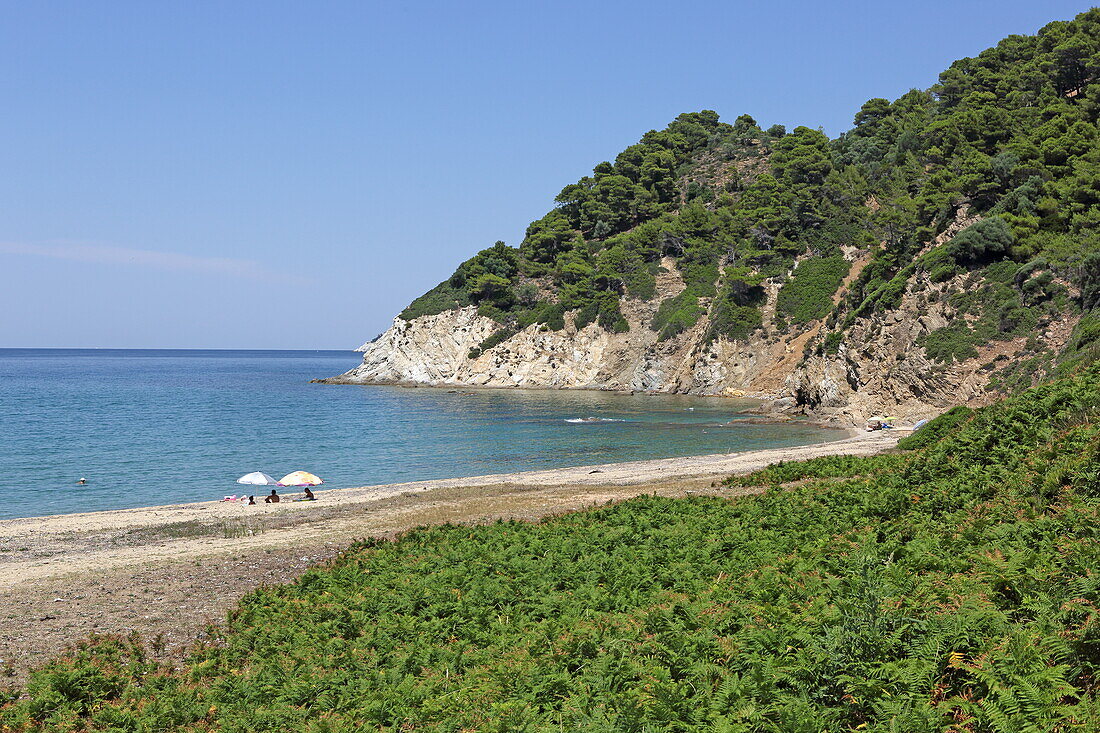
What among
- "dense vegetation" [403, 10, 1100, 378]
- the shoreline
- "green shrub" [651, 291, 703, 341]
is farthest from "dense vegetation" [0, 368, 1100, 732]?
"green shrub" [651, 291, 703, 341]

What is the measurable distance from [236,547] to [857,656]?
19.7 m

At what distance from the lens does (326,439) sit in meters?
58.2

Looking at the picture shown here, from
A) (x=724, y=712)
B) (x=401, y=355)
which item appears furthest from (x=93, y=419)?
(x=724, y=712)

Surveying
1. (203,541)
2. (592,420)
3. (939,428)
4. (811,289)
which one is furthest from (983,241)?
(203,541)

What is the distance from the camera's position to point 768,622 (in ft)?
29.5

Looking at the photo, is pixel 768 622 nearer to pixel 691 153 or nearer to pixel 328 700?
pixel 328 700

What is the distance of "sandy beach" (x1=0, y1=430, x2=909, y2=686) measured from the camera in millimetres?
15453

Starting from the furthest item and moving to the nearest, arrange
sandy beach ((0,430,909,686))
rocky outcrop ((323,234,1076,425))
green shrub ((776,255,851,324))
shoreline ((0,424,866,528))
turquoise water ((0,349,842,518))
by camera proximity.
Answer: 1. green shrub ((776,255,851,324))
2. rocky outcrop ((323,234,1076,425))
3. turquoise water ((0,349,842,518))
4. shoreline ((0,424,866,528))
5. sandy beach ((0,430,909,686))

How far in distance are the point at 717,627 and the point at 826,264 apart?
93443 millimetres

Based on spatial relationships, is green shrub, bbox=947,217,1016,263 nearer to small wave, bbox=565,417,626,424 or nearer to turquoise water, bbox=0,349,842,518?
turquoise water, bbox=0,349,842,518

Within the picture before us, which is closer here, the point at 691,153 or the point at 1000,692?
the point at 1000,692

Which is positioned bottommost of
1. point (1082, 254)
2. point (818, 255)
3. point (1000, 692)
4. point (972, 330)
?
point (1000, 692)

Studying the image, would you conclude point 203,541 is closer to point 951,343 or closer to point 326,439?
point 326,439

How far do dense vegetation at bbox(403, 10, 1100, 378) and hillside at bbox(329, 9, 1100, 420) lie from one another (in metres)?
0.24
